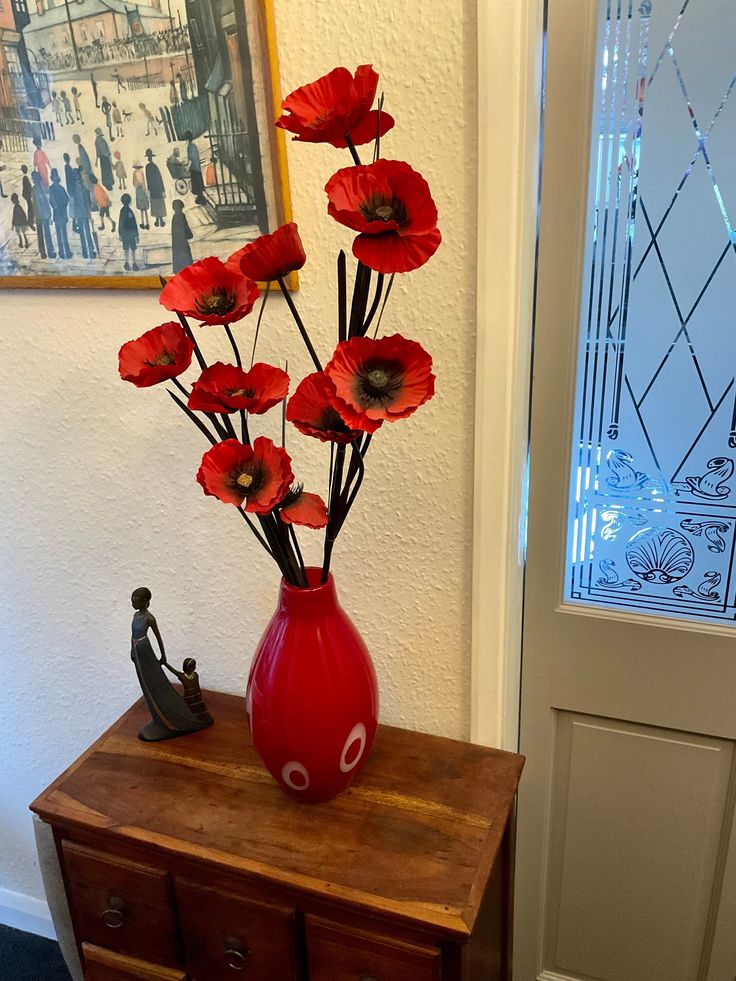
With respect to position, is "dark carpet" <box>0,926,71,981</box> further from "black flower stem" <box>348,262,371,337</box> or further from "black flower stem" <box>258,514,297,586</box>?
"black flower stem" <box>348,262,371,337</box>

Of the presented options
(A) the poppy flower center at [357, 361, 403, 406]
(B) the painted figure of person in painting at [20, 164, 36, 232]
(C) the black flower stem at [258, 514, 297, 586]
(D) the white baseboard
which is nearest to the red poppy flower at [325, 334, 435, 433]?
(A) the poppy flower center at [357, 361, 403, 406]

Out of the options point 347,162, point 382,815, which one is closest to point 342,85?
point 347,162

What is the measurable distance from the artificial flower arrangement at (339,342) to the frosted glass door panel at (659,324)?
1.18 ft

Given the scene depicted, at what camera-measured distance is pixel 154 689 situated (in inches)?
44.2

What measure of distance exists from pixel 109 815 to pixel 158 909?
0.15m

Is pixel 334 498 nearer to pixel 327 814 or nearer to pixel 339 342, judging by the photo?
pixel 339 342

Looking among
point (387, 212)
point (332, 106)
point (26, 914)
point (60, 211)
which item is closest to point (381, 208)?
point (387, 212)

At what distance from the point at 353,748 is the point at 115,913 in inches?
17.5

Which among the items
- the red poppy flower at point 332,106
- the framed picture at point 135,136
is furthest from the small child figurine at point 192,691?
the red poppy flower at point 332,106

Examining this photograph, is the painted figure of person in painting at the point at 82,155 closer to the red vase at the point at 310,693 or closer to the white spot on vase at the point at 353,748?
the red vase at the point at 310,693

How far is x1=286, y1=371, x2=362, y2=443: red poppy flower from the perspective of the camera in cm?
79

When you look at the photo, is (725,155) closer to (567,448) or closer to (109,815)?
(567,448)

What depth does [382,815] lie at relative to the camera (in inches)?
38.4

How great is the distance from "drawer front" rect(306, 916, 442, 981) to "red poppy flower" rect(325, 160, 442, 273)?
0.77 metres
